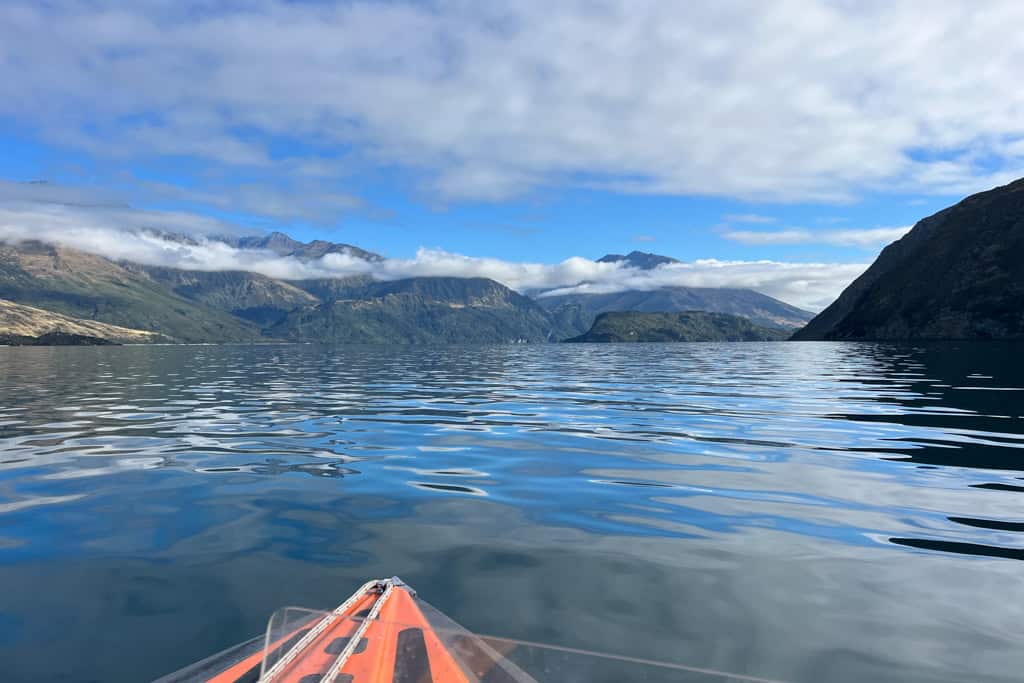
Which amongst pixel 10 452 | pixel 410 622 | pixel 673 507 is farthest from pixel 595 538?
pixel 10 452

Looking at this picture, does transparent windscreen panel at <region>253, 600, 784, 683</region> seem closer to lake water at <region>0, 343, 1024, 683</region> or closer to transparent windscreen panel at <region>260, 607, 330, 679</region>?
transparent windscreen panel at <region>260, 607, 330, 679</region>

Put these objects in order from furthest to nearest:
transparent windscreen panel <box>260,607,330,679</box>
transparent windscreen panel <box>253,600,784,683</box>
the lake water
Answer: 1. the lake water
2. transparent windscreen panel <box>260,607,330,679</box>
3. transparent windscreen panel <box>253,600,784,683</box>

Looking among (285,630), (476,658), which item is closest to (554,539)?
(476,658)

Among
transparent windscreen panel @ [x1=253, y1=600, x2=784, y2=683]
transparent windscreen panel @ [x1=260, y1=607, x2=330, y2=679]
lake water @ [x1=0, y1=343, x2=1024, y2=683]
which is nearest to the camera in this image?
transparent windscreen panel @ [x1=253, y1=600, x2=784, y2=683]

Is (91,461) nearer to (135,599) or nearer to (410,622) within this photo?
(135,599)

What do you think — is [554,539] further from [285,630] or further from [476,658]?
[285,630]

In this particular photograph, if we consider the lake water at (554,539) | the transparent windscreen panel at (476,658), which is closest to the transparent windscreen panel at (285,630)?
the transparent windscreen panel at (476,658)

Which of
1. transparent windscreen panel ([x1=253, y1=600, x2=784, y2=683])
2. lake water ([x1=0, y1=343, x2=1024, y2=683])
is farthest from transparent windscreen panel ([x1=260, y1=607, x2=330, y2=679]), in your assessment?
lake water ([x1=0, y1=343, x2=1024, y2=683])

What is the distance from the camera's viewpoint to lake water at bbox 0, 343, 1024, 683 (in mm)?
7855

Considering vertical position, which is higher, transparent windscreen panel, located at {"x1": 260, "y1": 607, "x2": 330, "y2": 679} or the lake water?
transparent windscreen panel, located at {"x1": 260, "y1": 607, "x2": 330, "y2": 679}

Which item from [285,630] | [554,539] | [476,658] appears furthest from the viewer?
[554,539]

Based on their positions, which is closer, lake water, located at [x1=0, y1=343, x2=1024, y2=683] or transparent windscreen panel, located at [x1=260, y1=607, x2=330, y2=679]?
transparent windscreen panel, located at [x1=260, y1=607, x2=330, y2=679]

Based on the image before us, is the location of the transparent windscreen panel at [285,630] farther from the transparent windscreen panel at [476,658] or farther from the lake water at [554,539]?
the lake water at [554,539]

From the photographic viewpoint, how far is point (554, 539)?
11797 mm
